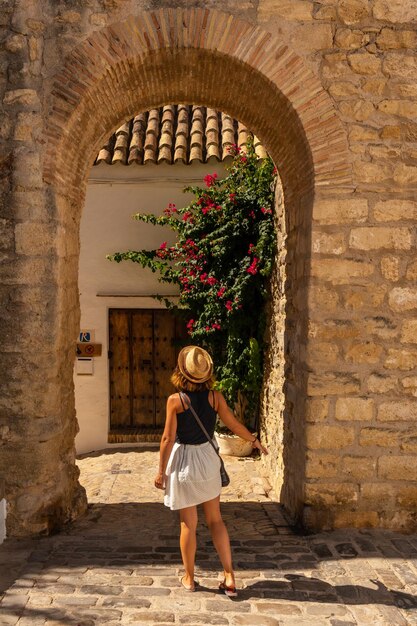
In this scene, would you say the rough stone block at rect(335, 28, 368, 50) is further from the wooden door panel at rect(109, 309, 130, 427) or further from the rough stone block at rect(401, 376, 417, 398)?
the wooden door panel at rect(109, 309, 130, 427)

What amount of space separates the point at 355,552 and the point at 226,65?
344 cm

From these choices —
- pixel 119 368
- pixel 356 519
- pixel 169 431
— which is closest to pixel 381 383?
pixel 356 519

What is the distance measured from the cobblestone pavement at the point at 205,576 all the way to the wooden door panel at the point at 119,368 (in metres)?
3.58

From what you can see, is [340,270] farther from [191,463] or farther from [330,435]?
[191,463]

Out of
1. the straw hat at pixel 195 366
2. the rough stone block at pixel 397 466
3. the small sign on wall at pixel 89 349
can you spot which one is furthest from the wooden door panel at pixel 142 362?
the straw hat at pixel 195 366

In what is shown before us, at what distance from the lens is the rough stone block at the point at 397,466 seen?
13.3 ft

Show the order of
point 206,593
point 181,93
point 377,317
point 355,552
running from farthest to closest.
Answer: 1. point 181,93
2. point 377,317
3. point 355,552
4. point 206,593

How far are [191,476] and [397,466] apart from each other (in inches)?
65.6

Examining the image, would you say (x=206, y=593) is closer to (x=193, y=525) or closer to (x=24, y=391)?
(x=193, y=525)

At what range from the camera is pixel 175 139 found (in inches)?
320

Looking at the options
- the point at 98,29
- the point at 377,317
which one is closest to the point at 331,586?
the point at 377,317

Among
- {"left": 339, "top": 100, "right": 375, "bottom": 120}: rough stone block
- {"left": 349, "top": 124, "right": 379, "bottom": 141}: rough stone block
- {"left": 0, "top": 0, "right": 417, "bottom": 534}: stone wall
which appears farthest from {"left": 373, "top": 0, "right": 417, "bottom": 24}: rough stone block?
{"left": 349, "top": 124, "right": 379, "bottom": 141}: rough stone block

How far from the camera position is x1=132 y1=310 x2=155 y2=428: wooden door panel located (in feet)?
27.1

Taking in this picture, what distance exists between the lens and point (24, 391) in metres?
3.98
